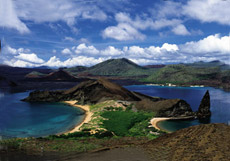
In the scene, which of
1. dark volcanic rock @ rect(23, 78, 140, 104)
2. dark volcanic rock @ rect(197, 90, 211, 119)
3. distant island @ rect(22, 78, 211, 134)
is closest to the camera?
distant island @ rect(22, 78, 211, 134)

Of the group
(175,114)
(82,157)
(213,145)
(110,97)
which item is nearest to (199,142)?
(213,145)

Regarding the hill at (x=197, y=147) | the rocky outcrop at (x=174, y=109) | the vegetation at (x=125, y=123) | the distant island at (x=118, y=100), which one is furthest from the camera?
the distant island at (x=118, y=100)

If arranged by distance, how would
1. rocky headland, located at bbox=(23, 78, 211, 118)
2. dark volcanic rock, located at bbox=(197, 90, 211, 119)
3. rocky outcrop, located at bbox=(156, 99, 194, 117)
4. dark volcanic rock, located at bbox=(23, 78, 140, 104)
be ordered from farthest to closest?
dark volcanic rock, located at bbox=(23, 78, 140, 104)
dark volcanic rock, located at bbox=(197, 90, 211, 119)
rocky headland, located at bbox=(23, 78, 211, 118)
rocky outcrop, located at bbox=(156, 99, 194, 117)

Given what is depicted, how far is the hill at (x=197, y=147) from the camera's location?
54.7ft

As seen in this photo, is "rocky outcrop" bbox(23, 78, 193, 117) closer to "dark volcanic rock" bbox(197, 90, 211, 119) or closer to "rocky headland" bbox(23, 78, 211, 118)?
"rocky headland" bbox(23, 78, 211, 118)

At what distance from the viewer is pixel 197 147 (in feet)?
60.7

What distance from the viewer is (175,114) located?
64.1m

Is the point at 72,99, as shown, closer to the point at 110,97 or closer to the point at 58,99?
the point at 58,99

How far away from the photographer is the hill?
656 inches

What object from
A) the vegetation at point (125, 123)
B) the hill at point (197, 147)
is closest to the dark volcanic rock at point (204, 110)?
the vegetation at point (125, 123)

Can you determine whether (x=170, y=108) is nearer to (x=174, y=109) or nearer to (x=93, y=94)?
(x=174, y=109)

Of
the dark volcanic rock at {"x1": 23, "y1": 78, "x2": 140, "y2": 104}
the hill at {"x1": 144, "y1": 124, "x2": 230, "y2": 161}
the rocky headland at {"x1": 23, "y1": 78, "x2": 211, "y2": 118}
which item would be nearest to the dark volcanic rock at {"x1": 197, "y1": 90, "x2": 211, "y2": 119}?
the rocky headland at {"x1": 23, "y1": 78, "x2": 211, "y2": 118}

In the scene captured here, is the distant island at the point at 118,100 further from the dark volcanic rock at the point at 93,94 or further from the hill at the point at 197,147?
the hill at the point at 197,147

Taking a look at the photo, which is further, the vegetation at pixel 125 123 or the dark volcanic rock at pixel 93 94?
the dark volcanic rock at pixel 93 94
